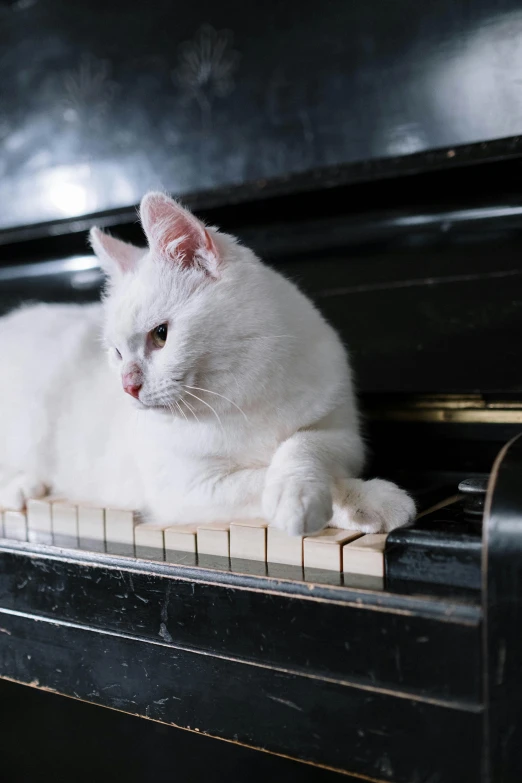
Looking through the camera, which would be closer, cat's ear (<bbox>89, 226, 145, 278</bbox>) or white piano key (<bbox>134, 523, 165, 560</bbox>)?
white piano key (<bbox>134, 523, 165, 560</bbox>)

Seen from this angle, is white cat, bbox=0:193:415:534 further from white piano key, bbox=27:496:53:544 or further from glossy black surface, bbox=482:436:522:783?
glossy black surface, bbox=482:436:522:783

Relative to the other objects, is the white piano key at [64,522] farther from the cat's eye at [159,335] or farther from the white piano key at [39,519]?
the cat's eye at [159,335]

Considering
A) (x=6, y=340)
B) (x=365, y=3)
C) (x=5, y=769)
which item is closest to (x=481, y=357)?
(x=365, y=3)

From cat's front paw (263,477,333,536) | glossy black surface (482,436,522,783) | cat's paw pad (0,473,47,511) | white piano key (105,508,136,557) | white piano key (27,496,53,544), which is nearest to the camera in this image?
glossy black surface (482,436,522,783)

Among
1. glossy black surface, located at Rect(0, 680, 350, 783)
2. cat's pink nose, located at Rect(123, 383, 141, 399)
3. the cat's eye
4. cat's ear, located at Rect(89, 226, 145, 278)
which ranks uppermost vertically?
Result: cat's ear, located at Rect(89, 226, 145, 278)

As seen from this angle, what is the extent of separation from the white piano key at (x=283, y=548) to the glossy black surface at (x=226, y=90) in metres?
0.80

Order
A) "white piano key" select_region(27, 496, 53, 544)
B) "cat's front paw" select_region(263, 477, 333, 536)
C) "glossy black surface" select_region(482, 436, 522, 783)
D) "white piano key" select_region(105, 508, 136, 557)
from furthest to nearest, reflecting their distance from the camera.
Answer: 1. "white piano key" select_region(27, 496, 53, 544)
2. "white piano key" select_region(105, 508, 136, 557)
3. "cat's front paw" select_region(263, 477, 333, 536)
4. "glossy black surface" select_region(482, 436, 522, 783)

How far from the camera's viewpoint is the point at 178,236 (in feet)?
3.53

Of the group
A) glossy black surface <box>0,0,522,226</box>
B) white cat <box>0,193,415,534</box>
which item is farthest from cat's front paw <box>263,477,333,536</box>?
glossy black surface <box>0,0,522,226</box>

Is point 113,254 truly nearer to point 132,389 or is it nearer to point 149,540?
point 132,389

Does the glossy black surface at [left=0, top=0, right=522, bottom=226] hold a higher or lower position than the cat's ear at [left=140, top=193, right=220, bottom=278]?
higher

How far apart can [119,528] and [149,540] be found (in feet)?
0.24

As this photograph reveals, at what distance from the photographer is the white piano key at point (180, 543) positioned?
1010 mm

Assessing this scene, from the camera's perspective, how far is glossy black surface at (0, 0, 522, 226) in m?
1.30
